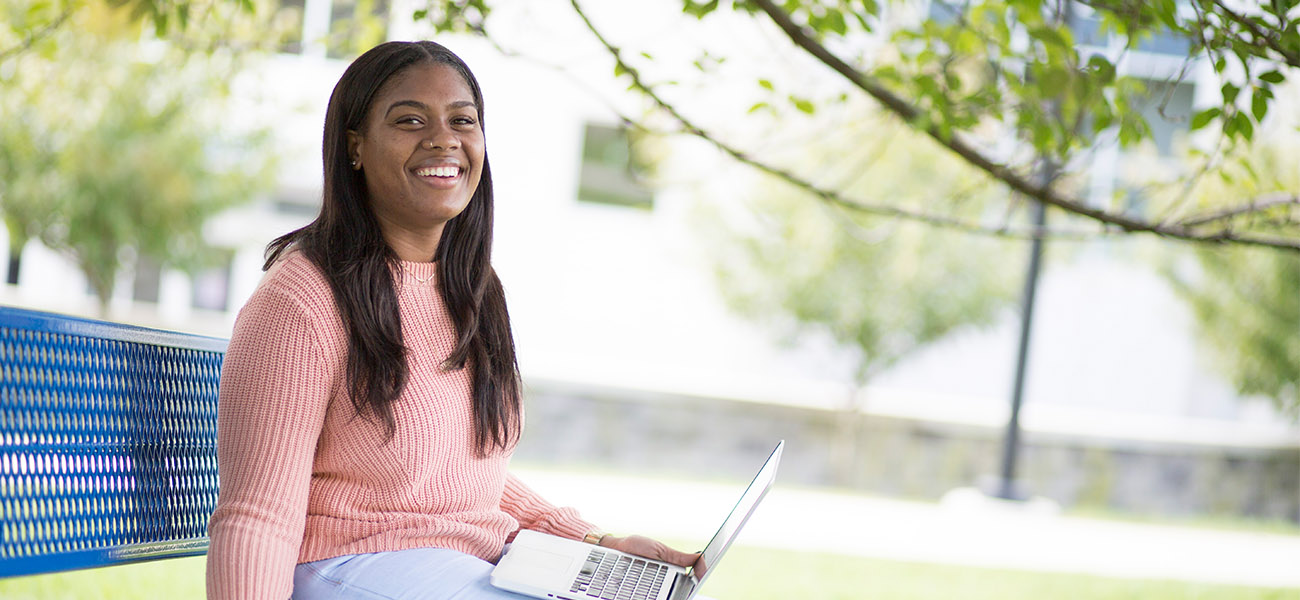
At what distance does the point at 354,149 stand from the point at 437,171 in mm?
163

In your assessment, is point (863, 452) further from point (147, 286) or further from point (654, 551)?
point (147, 286)

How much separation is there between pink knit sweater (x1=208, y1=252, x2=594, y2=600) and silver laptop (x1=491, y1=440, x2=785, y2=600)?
120 mm

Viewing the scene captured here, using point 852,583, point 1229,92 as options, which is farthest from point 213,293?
point 1229,92

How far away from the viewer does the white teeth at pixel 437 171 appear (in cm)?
241

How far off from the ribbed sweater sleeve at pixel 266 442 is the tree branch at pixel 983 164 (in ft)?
6.68

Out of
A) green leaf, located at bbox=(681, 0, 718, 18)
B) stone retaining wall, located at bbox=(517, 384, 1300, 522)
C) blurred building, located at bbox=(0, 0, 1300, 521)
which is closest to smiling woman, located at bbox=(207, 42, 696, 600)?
green leaf, located at bbox=(681, 0, 718, 18)

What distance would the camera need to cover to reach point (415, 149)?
2402 mm

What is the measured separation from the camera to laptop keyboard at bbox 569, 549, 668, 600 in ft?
7.66

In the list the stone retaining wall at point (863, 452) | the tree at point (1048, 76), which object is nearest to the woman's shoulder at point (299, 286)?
the tree at point (1048, 76)

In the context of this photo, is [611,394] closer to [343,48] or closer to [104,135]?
[104,135]

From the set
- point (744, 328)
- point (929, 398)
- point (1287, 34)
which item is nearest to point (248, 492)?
point (1287, 34)

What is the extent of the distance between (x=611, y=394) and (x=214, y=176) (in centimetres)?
513

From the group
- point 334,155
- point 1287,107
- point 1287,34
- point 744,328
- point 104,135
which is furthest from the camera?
point 744,328

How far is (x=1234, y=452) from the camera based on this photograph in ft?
51.0
